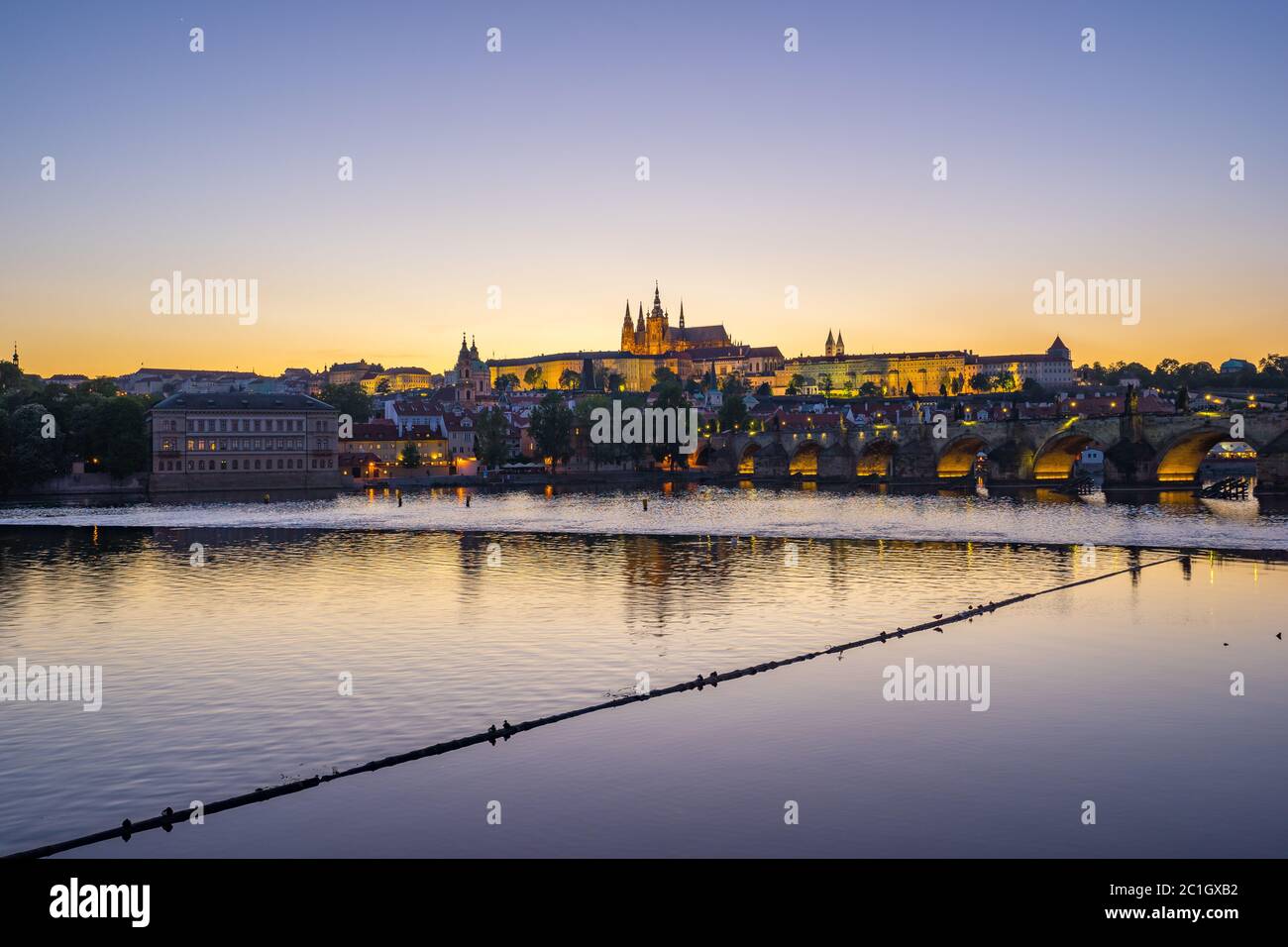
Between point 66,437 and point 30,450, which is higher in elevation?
point 66,437

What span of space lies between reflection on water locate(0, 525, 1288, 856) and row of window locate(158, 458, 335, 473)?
6720 centimetres

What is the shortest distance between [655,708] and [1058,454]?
286ft

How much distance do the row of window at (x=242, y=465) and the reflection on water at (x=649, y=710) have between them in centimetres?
6720

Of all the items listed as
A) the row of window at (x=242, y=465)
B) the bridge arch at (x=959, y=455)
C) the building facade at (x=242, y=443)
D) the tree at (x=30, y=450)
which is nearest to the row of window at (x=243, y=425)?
the building facade at (x=242, y=443)

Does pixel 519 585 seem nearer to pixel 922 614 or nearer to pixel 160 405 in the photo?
pixel 922 614

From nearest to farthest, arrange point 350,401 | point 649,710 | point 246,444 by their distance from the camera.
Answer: point 649,710 < point 246,444 < point 350,401

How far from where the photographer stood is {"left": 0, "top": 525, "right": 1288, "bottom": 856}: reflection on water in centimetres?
1401

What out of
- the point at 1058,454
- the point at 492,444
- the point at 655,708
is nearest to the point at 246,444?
the point at 492,444

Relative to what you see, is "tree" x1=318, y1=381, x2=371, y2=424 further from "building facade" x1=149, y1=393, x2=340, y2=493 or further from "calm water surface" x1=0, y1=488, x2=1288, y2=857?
"calm water surface" x1=0, y1=488, x2=1288, y2=857

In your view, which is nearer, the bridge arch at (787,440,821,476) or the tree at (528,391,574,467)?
the tree at (528,391,574,467)

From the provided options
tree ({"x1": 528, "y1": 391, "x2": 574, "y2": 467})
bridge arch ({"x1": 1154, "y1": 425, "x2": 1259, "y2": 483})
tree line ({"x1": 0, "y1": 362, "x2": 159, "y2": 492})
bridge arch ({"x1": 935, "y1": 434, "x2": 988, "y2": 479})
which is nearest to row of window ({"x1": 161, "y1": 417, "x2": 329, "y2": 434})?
tree line ({"x1": 0, "y1": 362, "x2": 159, "y2": 492})

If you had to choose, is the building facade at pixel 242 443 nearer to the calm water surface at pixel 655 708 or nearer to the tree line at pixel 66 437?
the tree line at pixel 66 437

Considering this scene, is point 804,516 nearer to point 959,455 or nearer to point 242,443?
point 959,455

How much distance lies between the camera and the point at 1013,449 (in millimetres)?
99062
